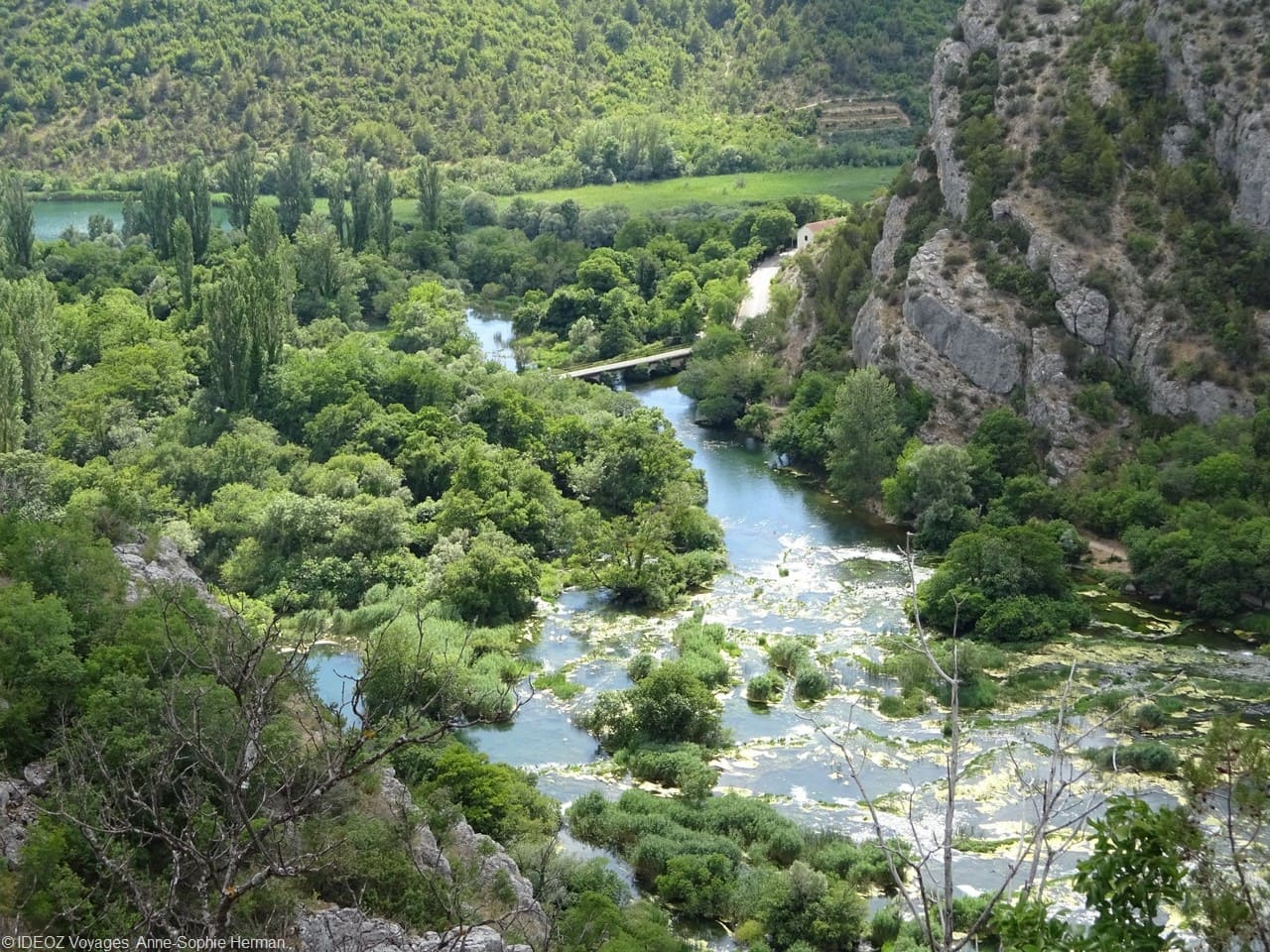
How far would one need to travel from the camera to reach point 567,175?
123m

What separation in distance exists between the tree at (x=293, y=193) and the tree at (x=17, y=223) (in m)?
18.5

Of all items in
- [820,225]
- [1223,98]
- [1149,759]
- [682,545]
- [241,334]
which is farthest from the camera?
[820,225]

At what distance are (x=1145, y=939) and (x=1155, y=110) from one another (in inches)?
2353

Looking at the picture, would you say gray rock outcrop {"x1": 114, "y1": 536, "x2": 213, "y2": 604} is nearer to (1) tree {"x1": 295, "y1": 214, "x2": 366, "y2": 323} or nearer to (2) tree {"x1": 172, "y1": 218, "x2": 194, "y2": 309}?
(2) tree {"x1": 172, "y1": 218, "x2": 194, "y2": 309}

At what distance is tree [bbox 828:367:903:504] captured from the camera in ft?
Answer: 196

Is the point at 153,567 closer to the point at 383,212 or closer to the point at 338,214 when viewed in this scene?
the point at 338,214

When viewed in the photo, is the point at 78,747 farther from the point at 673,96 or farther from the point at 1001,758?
the point at 673,96

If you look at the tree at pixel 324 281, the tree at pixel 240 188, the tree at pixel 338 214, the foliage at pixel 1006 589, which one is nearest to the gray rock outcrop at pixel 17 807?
the foliage at pixel 1006 589

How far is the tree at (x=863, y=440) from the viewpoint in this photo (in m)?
59.7

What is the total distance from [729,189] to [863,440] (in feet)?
193

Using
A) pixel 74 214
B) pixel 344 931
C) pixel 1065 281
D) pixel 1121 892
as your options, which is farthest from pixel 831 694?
pixel 74 214

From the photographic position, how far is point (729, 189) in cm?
11462

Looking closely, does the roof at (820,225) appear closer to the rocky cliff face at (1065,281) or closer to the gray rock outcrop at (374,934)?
the rocky cliff face at (1065,281)

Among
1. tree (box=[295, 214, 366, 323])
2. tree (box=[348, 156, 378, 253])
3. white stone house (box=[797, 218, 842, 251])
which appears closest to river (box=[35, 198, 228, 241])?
tree (box=[348, 156, 378, 253])
